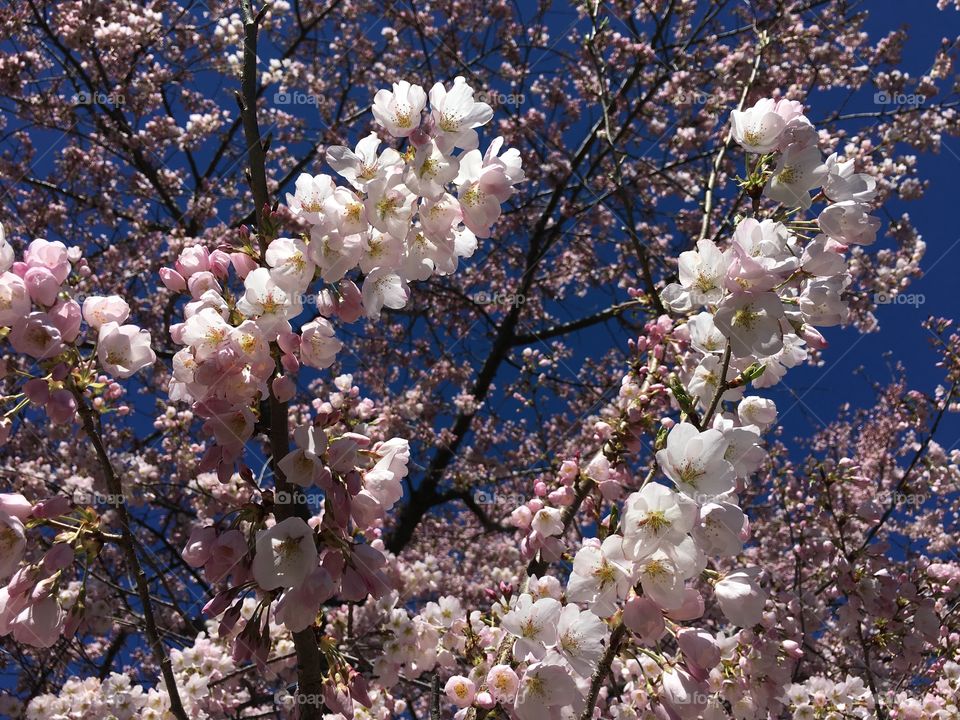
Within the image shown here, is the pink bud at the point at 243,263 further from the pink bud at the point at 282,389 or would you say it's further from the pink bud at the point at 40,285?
the pink bud at the point at 40,285

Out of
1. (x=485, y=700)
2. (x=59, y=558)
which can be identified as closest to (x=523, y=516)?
(x=485, y=700)

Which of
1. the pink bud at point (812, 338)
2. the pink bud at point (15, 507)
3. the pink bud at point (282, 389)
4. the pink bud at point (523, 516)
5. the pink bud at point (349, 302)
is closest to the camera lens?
the pink bud at point (15, 507)

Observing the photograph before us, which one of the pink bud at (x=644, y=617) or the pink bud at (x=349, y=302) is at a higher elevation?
the pink bud at (x=349, y=302)

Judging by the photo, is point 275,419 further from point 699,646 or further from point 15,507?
point 699,646

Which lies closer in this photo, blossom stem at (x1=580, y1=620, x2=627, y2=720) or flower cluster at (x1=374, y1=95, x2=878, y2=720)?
flower cluster at (x1=374, y1=95, x2=878, y2=720)

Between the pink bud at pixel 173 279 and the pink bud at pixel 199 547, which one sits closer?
the pink bud at pixel 199 547

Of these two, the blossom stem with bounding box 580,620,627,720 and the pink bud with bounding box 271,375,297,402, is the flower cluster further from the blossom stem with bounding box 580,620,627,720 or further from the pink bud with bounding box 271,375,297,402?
the pink bud with bounding box 271,375,297,402

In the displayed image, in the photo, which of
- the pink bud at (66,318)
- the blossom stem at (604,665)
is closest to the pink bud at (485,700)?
the blossom stem at (604,665)

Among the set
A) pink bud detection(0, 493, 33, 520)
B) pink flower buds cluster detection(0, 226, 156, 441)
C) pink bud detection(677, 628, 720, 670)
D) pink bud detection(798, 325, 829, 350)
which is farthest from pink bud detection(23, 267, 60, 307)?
pink bud detection(798, 325, 829, 350)

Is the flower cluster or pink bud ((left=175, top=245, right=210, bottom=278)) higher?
pink bud ((left=175, top=245, right=210, bottom=278))

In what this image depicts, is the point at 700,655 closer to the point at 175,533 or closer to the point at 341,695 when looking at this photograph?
the point at 341,695

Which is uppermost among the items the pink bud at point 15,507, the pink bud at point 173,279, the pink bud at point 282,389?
the pink bud at point 173,279

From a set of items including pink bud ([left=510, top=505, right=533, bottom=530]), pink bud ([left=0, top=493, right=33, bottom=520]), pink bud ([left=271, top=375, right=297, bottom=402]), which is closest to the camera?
pink bud ([left=0, top=493, right=33, bottom=520])

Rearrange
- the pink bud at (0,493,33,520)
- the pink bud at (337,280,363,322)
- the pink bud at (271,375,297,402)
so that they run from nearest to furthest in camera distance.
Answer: the pink bud at (0,493,33,520) → the pink bud at (271,375,297,402) → the pink bud at (337,280,363,322)
